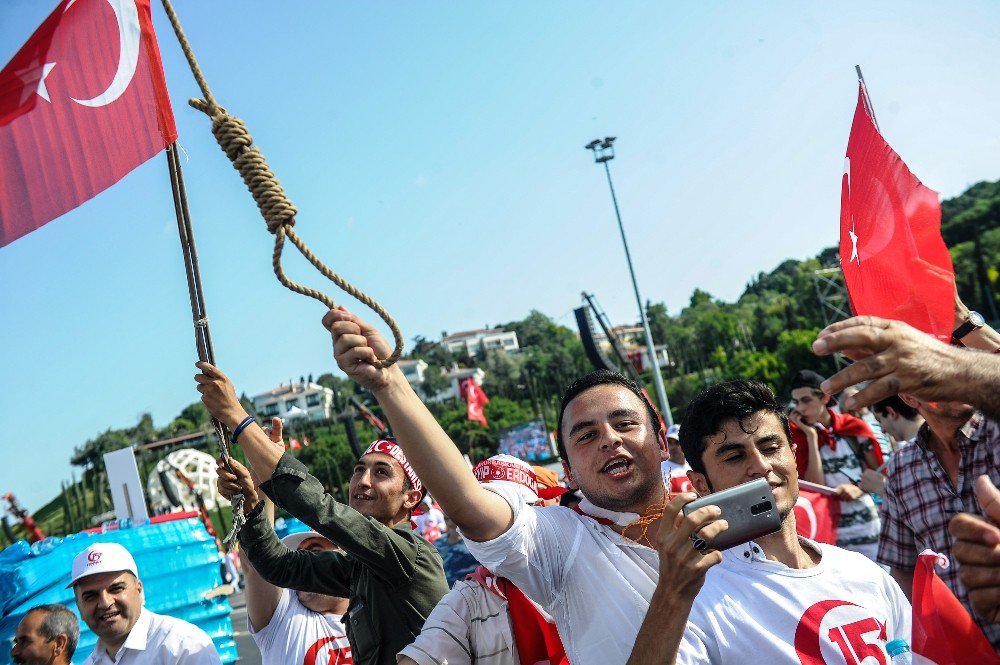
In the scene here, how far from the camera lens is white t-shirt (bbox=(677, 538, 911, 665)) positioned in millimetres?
2049

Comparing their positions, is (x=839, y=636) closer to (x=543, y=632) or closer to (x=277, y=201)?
(x=543, y=632)

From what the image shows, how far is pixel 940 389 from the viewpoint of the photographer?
1415 millimetres

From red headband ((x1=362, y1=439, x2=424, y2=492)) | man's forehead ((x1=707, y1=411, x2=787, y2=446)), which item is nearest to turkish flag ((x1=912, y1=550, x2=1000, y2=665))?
man's forehead ((x1=707, y1=411, x2=787, y2=446))

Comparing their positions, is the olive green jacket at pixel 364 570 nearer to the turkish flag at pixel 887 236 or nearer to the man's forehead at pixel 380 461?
the man's forehead at pixel 380 461

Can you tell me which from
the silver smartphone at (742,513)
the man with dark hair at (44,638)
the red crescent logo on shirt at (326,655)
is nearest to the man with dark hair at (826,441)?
the red crescent logo on shirt at (326,655)

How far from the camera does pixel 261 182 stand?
203 cm

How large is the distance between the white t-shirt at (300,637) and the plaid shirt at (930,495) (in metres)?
2.47

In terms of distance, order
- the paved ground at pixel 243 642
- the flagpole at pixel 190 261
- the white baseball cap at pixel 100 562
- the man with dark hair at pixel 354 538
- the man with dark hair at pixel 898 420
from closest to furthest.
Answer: the flagpole at pixel 190 261, the man with dark hair at pixel 354 538, the white baseball cap at pixel 100 562, the man with dark hair at pixel 898 420, the paved ground at pixel 243 642

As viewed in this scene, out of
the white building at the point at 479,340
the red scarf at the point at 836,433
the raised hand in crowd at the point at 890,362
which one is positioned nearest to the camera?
the raised hand in crowd at the point at 890,362

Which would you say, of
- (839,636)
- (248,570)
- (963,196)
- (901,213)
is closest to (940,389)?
(839,636)

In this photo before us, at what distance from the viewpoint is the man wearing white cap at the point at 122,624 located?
3.63 meters

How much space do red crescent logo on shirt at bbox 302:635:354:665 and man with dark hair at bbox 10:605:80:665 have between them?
4.72 ft

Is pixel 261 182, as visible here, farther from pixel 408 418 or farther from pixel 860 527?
pixel 860 527

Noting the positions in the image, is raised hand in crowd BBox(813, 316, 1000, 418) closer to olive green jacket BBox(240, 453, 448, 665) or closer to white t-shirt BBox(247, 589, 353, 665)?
olive green jacket BBox(240, 453, 448, 665)
